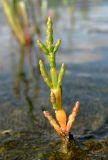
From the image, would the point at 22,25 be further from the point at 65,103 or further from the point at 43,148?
the point at 43,148

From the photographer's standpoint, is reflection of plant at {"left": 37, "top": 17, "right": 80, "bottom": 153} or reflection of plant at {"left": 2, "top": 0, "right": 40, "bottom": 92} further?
reflection of plant at {"left": 2, "top": 0, "right": 40, "bottom": 92}

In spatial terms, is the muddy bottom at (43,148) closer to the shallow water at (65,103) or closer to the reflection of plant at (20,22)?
the shallow water at (65,103)

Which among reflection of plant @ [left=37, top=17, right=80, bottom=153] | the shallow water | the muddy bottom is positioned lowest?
the shallow water

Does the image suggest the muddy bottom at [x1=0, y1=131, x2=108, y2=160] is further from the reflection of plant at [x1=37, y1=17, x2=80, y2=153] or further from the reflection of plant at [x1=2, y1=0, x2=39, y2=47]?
the reflection of plant at [x1=2, y1=0, x2=39, y2=47]

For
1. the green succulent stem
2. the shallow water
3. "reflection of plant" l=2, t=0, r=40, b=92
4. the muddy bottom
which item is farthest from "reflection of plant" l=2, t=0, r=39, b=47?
the green succulent stem

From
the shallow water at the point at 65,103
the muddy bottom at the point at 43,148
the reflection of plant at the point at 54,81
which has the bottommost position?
the shallow water at the point at 65,103

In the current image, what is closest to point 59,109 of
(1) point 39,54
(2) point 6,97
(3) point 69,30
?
(2) point 6,97

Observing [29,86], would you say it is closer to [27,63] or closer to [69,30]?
[27,63]

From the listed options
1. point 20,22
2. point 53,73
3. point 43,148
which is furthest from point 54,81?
point 20,22

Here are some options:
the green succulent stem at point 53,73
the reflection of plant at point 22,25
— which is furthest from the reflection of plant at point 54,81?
the reflection of plant at point 22,25

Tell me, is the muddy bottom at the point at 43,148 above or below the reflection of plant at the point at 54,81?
below
